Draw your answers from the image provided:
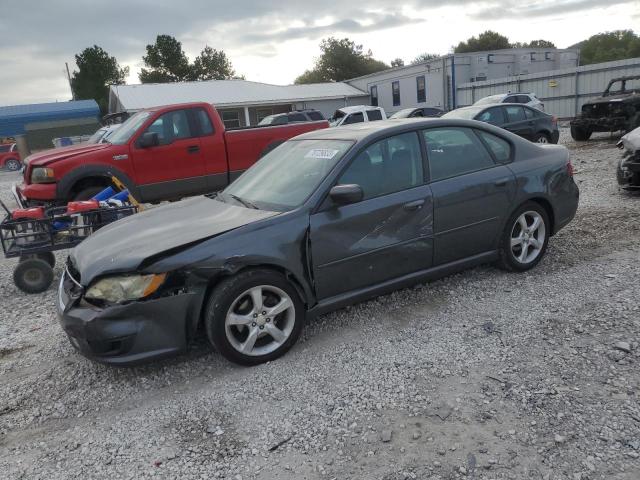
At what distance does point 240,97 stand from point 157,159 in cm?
2794

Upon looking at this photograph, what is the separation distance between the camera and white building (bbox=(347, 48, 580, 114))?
2967cm

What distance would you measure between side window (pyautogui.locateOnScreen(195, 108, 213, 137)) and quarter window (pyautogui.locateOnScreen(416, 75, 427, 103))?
2593cm

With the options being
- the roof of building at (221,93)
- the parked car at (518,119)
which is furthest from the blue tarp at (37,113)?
the parked car at (518,119)

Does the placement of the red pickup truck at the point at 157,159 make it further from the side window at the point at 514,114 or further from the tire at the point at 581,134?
the tire at the point at 581,134

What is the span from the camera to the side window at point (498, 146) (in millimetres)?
4578

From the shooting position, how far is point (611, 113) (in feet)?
47.6

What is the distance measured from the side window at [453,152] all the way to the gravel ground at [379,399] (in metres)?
1.11

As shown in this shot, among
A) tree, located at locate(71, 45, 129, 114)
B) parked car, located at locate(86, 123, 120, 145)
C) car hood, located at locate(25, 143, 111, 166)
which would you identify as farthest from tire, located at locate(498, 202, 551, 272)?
tree, located at locate(71, 45, 129, 114)

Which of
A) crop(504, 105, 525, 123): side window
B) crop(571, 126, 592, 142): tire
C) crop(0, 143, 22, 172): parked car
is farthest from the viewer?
crop(0, 143, 22, 172): parked car

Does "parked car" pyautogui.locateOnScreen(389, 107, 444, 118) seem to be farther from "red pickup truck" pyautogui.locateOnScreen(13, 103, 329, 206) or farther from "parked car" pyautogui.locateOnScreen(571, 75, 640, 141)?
"red pickup truck" pyautogui.locateOnScreen(13, 103, 329, 206)

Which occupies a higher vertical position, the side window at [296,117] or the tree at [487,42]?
the tree at [487,42]

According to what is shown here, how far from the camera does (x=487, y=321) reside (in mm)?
3906

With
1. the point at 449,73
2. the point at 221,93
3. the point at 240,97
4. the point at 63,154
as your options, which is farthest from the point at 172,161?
the point at 221,93

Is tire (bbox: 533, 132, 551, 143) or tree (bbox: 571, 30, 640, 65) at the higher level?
tree (bbox: 571, 30, 640, 65)
